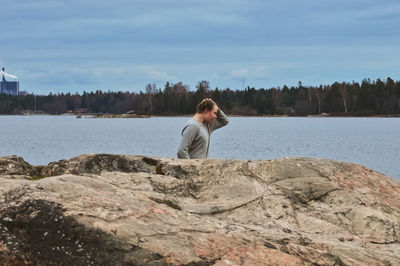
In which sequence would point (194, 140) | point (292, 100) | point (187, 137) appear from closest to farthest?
point (187, 137), point (194, 140), point (292, 100)

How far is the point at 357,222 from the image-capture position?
5.27 meters

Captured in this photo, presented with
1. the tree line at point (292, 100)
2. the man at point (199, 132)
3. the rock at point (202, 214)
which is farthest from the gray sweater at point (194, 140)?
the tree line at point (292, 100)

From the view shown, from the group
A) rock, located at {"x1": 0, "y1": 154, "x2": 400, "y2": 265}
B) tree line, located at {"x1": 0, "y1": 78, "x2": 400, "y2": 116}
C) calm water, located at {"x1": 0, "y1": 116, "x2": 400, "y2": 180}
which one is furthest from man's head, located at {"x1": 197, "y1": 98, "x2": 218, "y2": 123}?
tree line, located at {"x1": 0, "y1": 78, "x2": 400, "y2": 116}

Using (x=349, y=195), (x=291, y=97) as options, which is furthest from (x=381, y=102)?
(x=349, y=195)

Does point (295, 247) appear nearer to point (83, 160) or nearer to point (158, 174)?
point (158, 174)

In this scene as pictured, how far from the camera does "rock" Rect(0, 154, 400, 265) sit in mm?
3736

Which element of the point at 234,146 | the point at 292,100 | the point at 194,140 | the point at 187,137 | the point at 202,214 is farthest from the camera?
the point at 292,100

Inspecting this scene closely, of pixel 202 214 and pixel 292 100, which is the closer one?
pixel 202 214

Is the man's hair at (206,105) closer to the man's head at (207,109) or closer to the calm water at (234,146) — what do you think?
the man's head at (207,109)

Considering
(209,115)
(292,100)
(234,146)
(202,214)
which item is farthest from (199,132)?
(292,100)

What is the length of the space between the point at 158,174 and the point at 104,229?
225 cm

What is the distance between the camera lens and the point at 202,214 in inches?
185

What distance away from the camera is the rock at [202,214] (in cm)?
374

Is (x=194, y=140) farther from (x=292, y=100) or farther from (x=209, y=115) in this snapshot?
(x=292, y=100)
